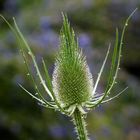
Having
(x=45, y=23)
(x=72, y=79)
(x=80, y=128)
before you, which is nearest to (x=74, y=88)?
(x=72, y=79)

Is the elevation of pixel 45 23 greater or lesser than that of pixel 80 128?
greater

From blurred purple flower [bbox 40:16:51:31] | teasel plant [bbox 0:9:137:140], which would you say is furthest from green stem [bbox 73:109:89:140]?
blurred purple flower [bbox 40:16:51:31]

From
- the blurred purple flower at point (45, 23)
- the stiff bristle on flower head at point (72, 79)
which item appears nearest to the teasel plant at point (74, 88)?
the stiff bristle on flower head at point (72, 79)

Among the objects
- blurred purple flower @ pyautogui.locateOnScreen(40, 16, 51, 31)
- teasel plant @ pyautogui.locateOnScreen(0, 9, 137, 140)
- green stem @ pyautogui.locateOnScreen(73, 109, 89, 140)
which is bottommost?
green stem @ pyautogui.locateOnScreen(73, 109, 89, 140)

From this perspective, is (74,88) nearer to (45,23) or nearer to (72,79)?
(72,79)

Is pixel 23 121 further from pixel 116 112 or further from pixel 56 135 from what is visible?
pixel 116 112

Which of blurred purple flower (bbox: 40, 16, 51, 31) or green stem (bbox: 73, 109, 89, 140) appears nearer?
green stem (bbox: 73, 109, 89, 140)

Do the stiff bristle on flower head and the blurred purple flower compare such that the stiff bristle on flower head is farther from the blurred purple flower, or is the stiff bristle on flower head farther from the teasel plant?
the blurred purple flower

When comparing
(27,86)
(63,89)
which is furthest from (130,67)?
(63,89)

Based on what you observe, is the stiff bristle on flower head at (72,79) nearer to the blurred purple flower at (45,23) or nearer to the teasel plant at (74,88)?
the teasel plant at (74,88)
